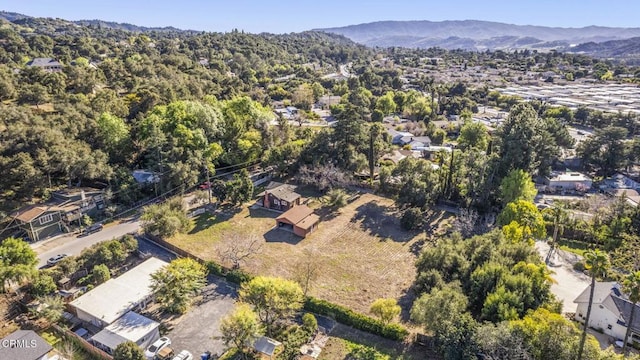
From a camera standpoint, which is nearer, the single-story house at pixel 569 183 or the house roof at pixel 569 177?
the single-story house at pixel 569 183

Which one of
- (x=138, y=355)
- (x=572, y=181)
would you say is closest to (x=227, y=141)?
(x=138, y=355)

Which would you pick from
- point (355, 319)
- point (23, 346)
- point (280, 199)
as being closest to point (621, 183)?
point (280, 199)

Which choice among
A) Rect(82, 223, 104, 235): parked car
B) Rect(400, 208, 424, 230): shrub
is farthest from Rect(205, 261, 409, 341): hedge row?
Rect(82, 223, 104, 235): parked car

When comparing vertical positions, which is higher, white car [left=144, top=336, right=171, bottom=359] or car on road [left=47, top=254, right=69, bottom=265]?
car on road [left=47, top=254, right=69, bottom=265]

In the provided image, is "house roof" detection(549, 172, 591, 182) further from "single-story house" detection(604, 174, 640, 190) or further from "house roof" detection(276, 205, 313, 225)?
"house roof" detection(276, 205, 313, 225)

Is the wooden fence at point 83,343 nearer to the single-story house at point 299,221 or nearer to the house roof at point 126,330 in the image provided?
the house roof at point 126,330

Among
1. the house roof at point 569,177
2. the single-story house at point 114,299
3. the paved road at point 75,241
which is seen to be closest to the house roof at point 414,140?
the house roof at point 569,177

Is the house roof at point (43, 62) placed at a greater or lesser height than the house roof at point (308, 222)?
greater

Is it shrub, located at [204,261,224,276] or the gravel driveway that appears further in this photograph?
shrub, located at [204,261,224,276]
